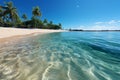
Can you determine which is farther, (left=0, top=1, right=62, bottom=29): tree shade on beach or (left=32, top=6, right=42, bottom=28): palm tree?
(left=32, top=6, right=42, bottom=28): palm tree

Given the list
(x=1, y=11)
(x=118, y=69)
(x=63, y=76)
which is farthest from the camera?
(x=1, y=11)

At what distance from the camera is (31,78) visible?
3.46 metres

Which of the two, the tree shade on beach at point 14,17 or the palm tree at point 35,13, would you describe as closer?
the tree shade on beach at point 14,17

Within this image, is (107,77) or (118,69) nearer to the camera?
(107,77)

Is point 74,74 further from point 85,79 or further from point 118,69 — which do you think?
point 118,69

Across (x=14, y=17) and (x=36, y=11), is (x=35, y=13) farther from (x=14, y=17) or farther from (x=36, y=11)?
(x=14, y=17)

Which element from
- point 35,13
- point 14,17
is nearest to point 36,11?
point 35,13

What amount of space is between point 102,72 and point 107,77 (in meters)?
0.43

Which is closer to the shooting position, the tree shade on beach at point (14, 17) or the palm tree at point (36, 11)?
the tree shade on beach at point (14, 17)

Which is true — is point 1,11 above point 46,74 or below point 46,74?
above

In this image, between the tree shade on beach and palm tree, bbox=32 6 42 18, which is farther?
palm tree, bbox=32 6 42 18

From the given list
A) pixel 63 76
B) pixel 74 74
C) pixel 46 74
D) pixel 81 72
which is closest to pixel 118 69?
pixel 81 72

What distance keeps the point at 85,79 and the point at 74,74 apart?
0.47m

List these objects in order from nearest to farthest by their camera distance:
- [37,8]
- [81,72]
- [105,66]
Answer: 1. [81,72]
2. [105,66]
3. [37,8]
